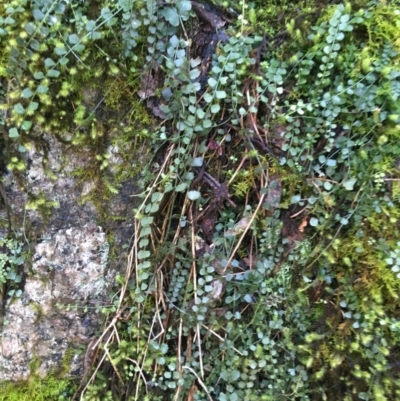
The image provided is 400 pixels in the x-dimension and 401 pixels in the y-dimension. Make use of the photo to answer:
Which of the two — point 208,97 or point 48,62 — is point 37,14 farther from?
point 208,97

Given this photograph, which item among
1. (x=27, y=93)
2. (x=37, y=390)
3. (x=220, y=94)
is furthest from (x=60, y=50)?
(x=37, y=390)

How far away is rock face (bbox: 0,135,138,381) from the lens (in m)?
1.46

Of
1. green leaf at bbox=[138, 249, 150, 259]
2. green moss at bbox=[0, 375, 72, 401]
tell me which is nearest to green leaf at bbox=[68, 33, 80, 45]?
green leaf at bbox=[138, 249, 150, 259]

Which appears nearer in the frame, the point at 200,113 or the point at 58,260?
the point at 200,113

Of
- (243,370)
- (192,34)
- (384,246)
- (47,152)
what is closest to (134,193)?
(47,152)

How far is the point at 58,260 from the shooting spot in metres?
1.51

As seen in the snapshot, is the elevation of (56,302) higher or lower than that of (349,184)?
lower

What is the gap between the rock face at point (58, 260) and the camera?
4.77 ft

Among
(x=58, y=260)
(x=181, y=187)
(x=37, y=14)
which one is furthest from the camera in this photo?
(x=58, y=260)

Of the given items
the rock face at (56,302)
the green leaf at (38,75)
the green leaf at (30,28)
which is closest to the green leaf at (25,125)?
the green leaf at (38,75)

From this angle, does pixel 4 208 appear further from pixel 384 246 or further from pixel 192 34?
pixel 384 246

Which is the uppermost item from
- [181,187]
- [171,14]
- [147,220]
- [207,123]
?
[171,14]

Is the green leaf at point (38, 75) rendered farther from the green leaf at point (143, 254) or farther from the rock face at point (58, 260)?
the green leaf at point (143, 254)

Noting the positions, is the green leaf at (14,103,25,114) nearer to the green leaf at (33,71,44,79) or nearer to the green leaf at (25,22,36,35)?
the green leaf at (33,71,44,79)
